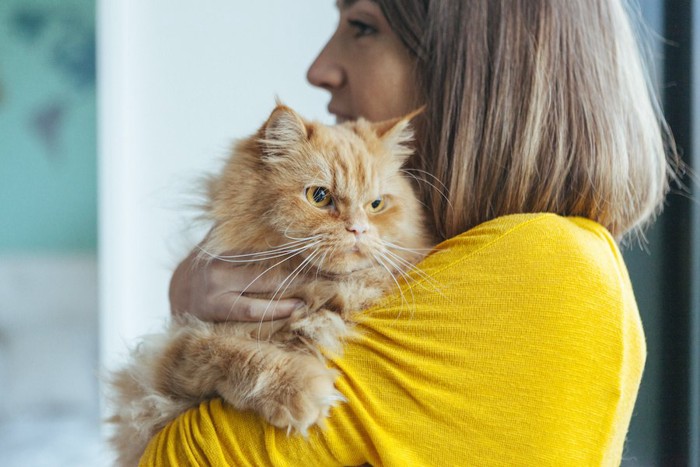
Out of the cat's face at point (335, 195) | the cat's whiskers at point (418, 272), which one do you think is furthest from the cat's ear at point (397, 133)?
the cat's whiskers at point (418, 272)

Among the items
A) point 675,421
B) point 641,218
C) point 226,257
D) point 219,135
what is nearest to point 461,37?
point 641,218

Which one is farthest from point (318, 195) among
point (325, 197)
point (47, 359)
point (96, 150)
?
point (47, 359)

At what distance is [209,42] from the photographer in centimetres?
306

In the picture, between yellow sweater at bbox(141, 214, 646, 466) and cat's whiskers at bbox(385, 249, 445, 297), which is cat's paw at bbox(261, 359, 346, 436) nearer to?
yellow sweater at bbox(141, 214, 646, 466)

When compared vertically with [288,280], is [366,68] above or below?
above

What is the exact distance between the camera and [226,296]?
121 centimetres

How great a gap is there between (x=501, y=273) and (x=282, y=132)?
20.4 inches

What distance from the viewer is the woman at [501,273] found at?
3.25 feet

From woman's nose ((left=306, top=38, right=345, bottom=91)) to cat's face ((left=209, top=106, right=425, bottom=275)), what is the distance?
1.14 feet

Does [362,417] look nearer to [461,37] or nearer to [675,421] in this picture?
[461,37]

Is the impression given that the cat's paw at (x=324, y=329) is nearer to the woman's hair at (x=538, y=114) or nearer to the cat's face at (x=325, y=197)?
the cat's face at (x=325, y=197)

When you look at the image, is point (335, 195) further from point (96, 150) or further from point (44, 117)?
point (44, 117)

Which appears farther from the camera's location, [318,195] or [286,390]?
[318,195]

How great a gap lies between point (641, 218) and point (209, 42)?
92.4 inches
